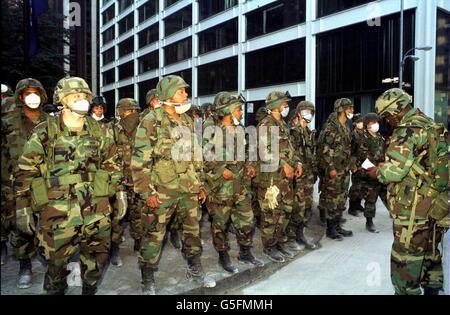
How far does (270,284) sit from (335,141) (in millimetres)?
2592

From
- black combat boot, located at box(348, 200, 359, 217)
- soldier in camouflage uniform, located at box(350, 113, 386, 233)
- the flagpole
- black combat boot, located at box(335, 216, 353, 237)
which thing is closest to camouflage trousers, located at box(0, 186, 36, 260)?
the flagpole

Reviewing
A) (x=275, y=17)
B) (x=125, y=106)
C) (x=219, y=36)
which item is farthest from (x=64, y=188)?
(x=219, y=36)

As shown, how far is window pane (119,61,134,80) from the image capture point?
3359 cm

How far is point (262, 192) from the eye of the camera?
15.6 ft

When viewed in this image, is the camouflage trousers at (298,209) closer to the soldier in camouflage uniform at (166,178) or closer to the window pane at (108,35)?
the soldier in camouflage uniform at (166,178)

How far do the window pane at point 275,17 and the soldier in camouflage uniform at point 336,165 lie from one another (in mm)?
16108

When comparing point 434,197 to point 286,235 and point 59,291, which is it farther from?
point 59,291

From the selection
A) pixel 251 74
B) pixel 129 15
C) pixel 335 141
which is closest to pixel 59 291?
pixel 335 141

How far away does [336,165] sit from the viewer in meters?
5.85

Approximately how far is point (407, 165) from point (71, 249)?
2806 mm

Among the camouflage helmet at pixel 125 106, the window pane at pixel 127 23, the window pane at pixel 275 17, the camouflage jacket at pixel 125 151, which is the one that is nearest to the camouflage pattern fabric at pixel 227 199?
the camouflage jacket at pixel 125 151

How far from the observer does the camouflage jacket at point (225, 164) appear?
4.33 metres

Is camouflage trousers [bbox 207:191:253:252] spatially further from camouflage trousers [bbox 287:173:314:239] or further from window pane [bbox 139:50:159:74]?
window pane [bbox 139:50:159:74]

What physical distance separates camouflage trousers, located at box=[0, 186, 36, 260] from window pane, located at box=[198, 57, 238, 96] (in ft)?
71.3
